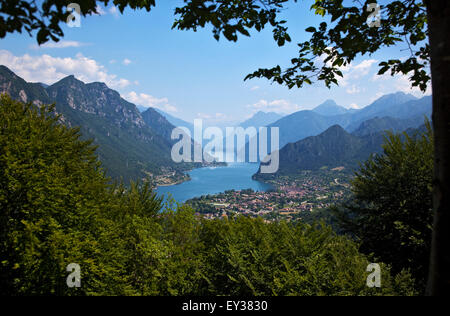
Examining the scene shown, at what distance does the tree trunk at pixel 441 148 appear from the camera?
1.80 metres

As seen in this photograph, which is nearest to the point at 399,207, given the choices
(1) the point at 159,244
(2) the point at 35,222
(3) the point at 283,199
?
(1) the point at 159,244

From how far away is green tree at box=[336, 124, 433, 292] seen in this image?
10391 mm

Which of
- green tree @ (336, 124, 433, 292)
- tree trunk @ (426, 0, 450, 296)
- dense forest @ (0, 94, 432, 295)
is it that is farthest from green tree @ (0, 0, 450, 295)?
green tree @ (336, 124, 433, 292)

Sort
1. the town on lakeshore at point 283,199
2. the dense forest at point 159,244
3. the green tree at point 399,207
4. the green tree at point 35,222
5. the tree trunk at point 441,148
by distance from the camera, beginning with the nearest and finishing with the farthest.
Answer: the tree trunk at point 441,148
the green tree at point 35,222
the dense forest at point 159,244
the green tree at point 399,207
the town on lakeshore at point 283,199

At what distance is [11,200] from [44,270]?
9.19 feet

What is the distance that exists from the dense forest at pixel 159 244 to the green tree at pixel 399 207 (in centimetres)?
5

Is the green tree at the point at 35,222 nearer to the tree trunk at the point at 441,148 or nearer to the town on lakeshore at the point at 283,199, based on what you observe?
the tree trunk at the point at 441,148

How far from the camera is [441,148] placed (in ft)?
6.09

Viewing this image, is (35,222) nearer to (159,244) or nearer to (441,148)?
(159,244)

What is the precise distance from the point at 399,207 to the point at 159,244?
11614mm

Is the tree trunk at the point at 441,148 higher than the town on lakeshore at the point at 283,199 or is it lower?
higher

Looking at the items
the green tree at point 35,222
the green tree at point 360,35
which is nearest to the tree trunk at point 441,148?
the green tree at point 360,35
